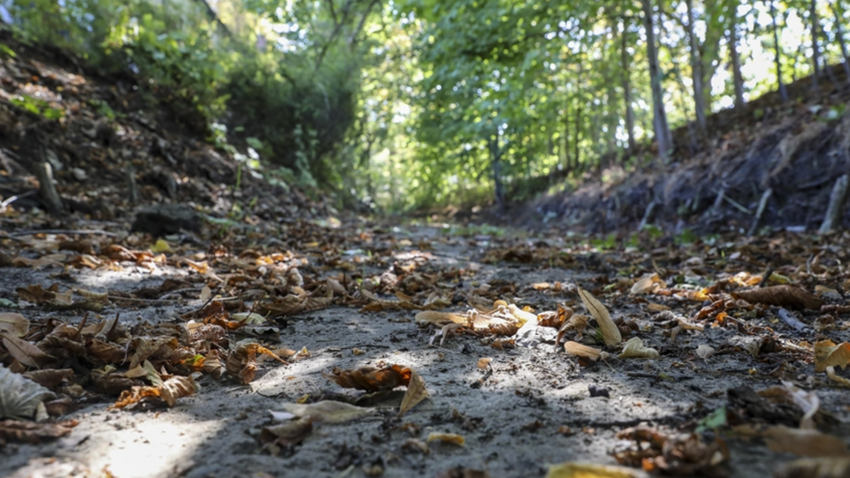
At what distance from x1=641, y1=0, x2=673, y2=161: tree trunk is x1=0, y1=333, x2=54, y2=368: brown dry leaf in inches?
331

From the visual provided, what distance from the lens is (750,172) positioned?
6.00m

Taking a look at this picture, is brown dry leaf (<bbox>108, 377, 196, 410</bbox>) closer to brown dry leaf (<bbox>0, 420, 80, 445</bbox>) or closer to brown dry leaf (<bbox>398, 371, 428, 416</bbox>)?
brown dry leaf (<bbox>0, 420, 80, 445</bbox>)

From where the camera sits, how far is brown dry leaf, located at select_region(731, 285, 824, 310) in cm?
220

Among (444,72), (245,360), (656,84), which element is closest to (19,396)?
(245,360)

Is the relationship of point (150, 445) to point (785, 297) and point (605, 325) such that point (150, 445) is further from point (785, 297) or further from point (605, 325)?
point (785, 297)

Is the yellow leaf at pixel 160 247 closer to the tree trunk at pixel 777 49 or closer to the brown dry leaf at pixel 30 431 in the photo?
the brown dry leaf at pixel 30 431

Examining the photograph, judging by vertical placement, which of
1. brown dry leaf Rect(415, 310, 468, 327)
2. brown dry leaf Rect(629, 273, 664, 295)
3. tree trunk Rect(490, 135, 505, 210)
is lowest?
brown dry leaf Rect(629, 273, 664, 295)

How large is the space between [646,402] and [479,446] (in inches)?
18.9

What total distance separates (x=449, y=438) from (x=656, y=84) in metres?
8.37

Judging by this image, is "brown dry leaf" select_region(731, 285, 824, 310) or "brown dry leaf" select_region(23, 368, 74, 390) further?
"brown dry leaf" select_region(731, 285, 824, 310)

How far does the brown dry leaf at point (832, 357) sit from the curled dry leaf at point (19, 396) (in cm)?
211

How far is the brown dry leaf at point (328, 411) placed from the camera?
4.01 ft

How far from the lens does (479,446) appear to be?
1.08 m

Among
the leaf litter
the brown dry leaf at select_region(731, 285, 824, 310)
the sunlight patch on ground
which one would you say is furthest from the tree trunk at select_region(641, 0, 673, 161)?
the sunlight patch on ground
